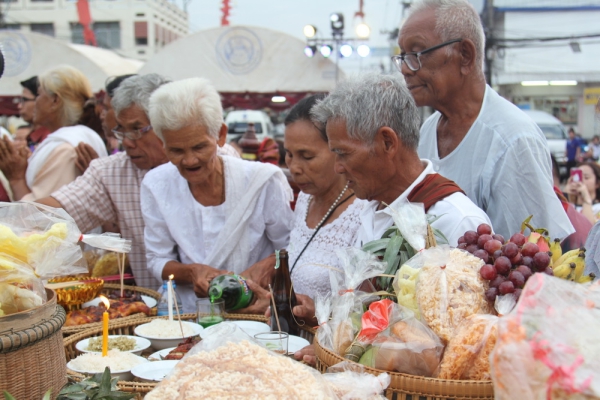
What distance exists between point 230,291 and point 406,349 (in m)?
1.51

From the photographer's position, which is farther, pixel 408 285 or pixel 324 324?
pixel 324 324

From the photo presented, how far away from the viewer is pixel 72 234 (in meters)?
1.78

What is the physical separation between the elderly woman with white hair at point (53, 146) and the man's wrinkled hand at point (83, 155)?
33mm

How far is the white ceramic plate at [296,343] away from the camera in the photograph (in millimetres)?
2291

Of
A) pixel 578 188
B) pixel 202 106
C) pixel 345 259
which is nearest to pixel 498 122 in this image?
pixel 345 259

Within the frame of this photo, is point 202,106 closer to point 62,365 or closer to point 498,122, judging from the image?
point 498,122

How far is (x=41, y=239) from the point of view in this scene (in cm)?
168

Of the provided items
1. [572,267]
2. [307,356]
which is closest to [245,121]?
[307,356]

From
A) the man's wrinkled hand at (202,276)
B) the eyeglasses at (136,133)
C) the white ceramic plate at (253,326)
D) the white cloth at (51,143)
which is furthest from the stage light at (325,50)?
the white ceramic plate at (253,326)

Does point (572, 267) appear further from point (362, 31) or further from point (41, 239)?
point (362, 31)

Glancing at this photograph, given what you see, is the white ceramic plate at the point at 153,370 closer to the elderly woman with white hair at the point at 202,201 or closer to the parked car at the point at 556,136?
the elderly woman with white hair at the point at 202,201

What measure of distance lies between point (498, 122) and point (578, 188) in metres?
3.59

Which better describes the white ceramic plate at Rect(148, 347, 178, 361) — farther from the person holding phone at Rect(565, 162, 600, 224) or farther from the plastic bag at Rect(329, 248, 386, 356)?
the person holding phone at Rect(565, 162, 600, 224)

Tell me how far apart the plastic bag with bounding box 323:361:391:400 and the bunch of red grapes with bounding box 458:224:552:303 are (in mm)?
370
